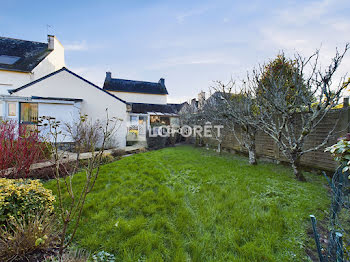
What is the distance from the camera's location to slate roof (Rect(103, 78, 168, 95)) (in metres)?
23.6

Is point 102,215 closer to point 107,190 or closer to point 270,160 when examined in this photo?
point 107,190

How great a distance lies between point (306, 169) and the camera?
6.23 m

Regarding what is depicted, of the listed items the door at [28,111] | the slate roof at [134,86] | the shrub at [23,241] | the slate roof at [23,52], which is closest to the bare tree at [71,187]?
the shrub at [23,241]

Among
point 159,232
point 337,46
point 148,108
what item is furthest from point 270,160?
point 148,108

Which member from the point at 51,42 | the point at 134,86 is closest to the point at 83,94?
the point at 51,42

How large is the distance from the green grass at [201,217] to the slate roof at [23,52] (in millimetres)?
17097

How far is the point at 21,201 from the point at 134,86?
24.3 metres

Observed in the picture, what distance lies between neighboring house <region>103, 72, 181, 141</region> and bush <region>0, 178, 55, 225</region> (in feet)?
51.7

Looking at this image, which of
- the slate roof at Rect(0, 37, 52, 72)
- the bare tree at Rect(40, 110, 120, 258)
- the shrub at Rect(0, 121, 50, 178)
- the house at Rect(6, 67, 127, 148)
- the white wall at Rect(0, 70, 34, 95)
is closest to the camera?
the bare tree at Rect(40, 110, 120, 258)

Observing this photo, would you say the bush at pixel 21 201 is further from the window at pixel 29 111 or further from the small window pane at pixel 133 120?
the small window pane at pixel 133 120

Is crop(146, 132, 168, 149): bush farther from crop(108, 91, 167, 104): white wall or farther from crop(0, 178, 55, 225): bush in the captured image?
crop(108, 91, 167, 104): white wall

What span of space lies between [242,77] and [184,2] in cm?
480

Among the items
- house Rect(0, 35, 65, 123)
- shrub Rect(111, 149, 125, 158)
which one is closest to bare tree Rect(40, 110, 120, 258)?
shrub Rect(111, 149, 125, 158)

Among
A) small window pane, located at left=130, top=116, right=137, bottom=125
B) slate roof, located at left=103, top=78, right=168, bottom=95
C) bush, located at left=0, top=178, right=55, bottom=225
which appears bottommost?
bush, located at left=0, top=178, right=55, bottom=225
